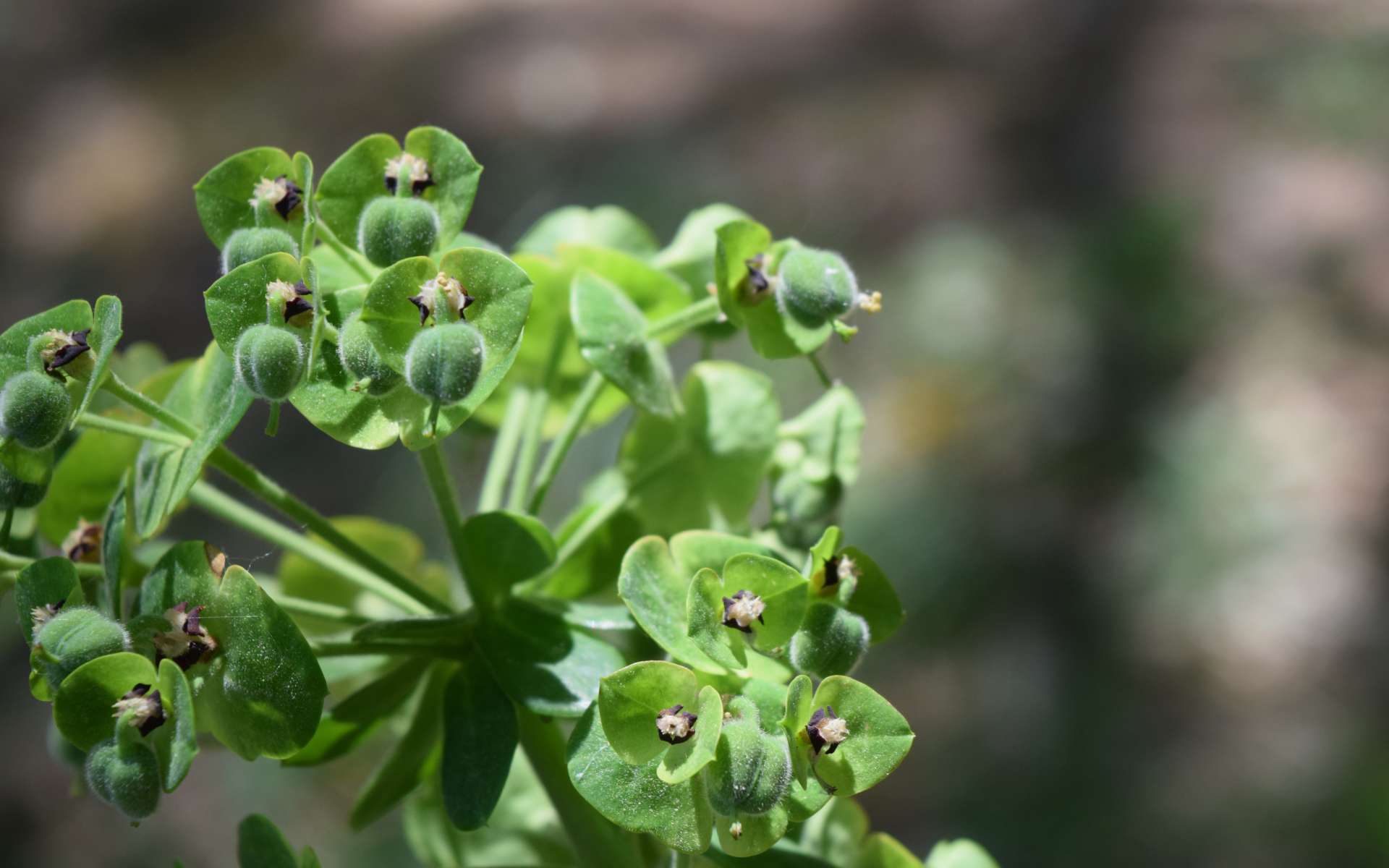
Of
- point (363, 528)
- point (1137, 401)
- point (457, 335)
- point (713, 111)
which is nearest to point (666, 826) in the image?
point (457, 335)

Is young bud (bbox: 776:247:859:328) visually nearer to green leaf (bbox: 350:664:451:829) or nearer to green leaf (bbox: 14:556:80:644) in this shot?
green leaf (bbox: 350:664:451:829)

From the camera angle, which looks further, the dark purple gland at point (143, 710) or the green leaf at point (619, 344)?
the green leaf at point (619, 344)

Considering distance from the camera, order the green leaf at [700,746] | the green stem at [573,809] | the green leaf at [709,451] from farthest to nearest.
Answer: the green leaf at [709,451] < the green stem at [573,809] < the green leaf at [700,746]

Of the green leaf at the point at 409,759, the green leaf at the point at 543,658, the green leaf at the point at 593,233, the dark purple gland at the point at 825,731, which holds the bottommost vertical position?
the green leaf at the point at 409,759

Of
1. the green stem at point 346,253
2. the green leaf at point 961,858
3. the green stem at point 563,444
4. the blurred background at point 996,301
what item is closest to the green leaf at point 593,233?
the green stem at point 563,444

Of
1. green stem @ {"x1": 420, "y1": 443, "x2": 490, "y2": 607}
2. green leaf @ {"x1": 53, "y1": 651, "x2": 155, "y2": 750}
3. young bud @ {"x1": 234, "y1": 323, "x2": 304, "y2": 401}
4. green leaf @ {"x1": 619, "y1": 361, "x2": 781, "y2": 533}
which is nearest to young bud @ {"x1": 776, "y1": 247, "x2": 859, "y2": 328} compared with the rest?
green leaf @ {"x1": 619, "y1": 361, "x2": 781, "y2": 533}

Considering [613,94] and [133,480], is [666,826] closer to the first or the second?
[133,480]

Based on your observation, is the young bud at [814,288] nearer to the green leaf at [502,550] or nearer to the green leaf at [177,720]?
the green leaf at [502,550]

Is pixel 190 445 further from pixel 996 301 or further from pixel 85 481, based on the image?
pixel 996 301
